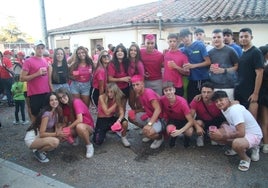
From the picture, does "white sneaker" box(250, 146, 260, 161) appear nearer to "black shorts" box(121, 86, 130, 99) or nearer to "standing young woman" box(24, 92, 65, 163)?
"black shorts" box(121, 86, 130, 99)

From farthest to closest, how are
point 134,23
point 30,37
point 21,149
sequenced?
1. point 30,37
2. point 134,23
3. point 21,149

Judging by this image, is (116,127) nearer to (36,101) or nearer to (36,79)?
(36,101)

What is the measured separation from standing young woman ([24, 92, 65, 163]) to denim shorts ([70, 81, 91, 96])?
2.80 ft

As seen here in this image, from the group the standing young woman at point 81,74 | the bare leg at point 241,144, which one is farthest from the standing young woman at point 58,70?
the bare leg at point 241,144

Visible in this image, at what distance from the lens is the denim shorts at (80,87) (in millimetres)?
5250

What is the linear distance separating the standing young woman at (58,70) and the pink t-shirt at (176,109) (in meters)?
2.00

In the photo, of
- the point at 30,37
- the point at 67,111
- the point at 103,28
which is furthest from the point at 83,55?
the point at 30,37

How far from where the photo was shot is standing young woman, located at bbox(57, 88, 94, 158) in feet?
14.5

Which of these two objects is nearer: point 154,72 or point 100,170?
point 100,170

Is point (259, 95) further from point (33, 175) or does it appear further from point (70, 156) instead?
point (33, 175)

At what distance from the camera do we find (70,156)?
4555 millimetres

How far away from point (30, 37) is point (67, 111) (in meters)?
50.2

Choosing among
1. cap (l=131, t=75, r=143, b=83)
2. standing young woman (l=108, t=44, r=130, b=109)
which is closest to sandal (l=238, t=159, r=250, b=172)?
cap (l=131, t=75, r=143, b=83)

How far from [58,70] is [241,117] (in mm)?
3457
